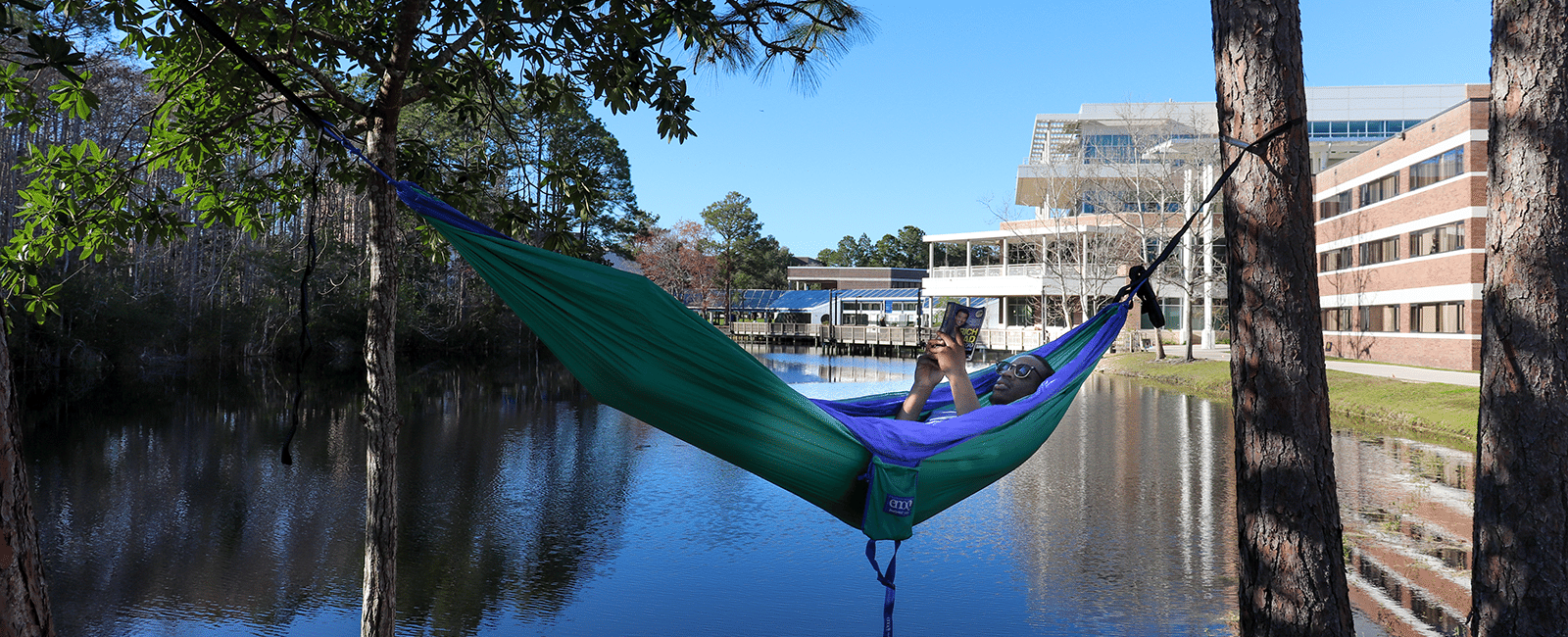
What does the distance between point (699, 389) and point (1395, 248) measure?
22.7m

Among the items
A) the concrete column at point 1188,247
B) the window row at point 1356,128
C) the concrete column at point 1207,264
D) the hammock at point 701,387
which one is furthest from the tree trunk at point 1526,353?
the window row at point 1356,128

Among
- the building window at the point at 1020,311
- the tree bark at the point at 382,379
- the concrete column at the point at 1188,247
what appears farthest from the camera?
the building window at the point at 1020,311

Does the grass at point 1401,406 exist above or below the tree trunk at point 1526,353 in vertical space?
below

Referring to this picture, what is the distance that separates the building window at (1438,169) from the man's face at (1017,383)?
1798 cm

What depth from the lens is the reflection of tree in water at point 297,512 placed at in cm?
554

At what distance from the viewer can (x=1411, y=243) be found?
19.2 meters

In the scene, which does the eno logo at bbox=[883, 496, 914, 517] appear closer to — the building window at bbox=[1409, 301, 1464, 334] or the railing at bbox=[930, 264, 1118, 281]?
Result: the building window at bbox=[1409, 301, 1464, 334]

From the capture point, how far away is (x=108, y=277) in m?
17.8

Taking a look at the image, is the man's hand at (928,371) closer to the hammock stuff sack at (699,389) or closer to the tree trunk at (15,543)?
the hammock stuff sack at (699,389)

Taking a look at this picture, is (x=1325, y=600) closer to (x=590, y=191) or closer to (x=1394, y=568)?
(x=590, y=191)

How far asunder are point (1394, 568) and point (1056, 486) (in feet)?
11.7

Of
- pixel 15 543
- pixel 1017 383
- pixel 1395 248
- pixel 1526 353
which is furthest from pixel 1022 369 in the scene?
pixel 1395 248

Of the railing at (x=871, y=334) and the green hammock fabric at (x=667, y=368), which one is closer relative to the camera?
the green hammock fabric at (x=667, y=368)

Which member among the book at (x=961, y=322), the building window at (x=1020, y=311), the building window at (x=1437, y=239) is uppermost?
the building window at (x=1437, y=239)
